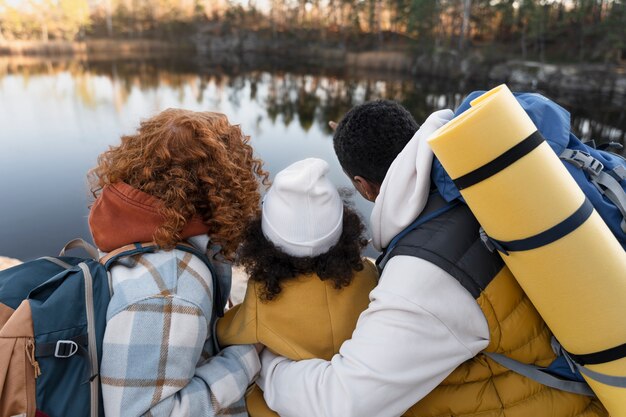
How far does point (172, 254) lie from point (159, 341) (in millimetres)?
202

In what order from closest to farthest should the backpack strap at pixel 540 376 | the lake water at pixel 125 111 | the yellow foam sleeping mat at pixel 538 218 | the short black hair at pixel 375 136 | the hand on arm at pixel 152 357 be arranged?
the yellow foam sleeping mat at pixel 538 218 < the hand on arm at pixel 152 357 < the backpack strap at pixel 540 376 < the short black hair at pixel 375 136 < the lake water at pixel 125 111

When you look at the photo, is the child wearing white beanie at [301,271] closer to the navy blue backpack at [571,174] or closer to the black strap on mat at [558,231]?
the navy blue backpack at [571,174]

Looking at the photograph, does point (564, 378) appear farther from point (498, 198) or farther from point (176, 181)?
point (176, 181)

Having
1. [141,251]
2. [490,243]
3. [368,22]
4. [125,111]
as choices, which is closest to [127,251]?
[141,251]

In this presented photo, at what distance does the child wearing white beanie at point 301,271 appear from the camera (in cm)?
110

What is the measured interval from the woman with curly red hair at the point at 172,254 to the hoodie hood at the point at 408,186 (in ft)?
1.24

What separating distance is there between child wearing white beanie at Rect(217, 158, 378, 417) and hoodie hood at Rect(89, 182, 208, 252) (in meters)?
0.24

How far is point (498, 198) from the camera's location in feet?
2.91

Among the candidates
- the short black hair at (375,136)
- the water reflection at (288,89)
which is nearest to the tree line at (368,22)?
the water reflection at (288,89)

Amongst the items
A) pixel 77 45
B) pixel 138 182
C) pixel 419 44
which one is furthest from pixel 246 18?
pixel 138 182

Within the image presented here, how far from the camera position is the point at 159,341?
0.98 metres

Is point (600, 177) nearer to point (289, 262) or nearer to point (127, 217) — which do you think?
point (289, 262)

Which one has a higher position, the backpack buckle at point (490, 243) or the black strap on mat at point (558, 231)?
the black strap on mat at point (558, 231)

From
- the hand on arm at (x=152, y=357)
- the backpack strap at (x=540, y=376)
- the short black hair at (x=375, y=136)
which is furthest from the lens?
the short black hair at (x=375, y=136)
